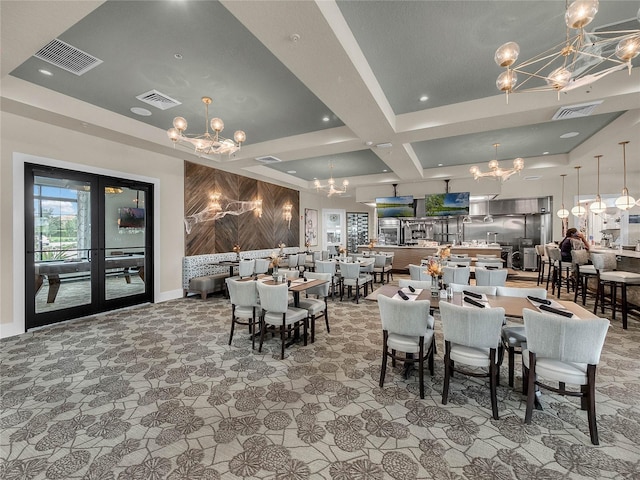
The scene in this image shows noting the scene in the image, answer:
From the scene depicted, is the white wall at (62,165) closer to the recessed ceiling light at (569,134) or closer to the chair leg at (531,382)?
the chair leg at (531,382)

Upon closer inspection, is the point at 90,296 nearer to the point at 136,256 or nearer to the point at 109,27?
the point at 136,256

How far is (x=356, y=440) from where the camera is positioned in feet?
6.95

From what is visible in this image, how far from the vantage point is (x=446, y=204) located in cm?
1001

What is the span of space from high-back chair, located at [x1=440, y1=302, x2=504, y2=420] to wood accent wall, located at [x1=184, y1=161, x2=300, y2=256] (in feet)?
20.9

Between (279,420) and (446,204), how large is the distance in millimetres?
9543

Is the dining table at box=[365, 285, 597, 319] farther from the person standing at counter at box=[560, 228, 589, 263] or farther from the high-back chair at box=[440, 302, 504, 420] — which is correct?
the person standing at counter at box=[560, 228, 589, 263]

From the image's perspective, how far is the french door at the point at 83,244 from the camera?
4.62m

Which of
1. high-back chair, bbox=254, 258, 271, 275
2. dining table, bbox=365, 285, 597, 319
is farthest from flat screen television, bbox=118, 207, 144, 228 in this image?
dining table, bbox=365, 285, 597, 319

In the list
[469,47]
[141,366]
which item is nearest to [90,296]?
[141,366]

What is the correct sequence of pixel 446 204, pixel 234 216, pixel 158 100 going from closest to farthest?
1. pixel 158 100
2. pixel 234 216
3. pixel 446 204

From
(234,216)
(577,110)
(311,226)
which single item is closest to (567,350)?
(577,110)

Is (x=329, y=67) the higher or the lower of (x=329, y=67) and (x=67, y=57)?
the lower

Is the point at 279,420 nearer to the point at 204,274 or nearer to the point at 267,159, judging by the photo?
the point at 204,274

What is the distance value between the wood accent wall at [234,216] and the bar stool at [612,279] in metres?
8.35
